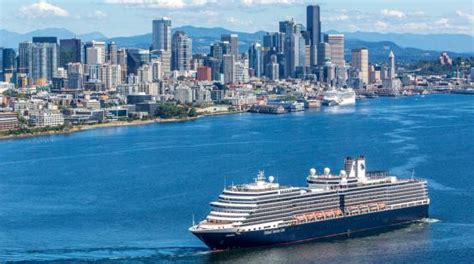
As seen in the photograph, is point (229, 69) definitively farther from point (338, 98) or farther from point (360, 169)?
point (360, 169)

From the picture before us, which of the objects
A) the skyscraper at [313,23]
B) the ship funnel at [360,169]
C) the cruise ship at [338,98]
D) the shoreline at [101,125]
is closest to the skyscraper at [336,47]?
the skyscraper at [313,23]

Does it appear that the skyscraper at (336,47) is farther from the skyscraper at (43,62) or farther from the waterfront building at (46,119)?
the waterfront building at (46,119)

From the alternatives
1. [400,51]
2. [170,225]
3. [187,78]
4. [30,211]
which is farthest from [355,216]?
[400,51]

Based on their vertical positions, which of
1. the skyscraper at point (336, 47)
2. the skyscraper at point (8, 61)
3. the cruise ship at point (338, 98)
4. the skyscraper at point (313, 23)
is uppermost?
the skyscraper at point (313, 23)

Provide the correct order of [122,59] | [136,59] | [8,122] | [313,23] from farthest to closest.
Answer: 1. [313,23]
2. [122,59]
3. [136,59]
4. [8,122]

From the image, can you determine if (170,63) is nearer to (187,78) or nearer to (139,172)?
(187,78)

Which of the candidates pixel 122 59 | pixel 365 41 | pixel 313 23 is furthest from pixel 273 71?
pixel 365 41
